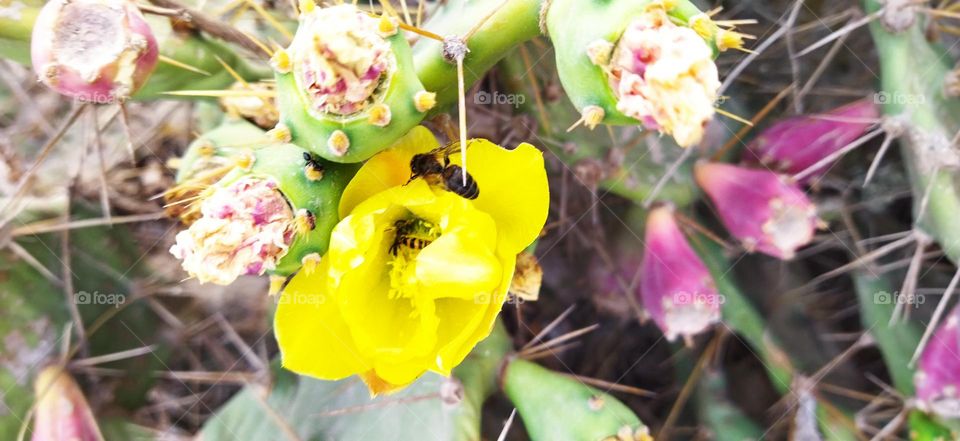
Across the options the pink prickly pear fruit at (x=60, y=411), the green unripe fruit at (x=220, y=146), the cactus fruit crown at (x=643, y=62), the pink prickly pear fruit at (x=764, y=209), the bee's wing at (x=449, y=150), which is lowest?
the pink prickly pear fruit at (x=60, y=411)

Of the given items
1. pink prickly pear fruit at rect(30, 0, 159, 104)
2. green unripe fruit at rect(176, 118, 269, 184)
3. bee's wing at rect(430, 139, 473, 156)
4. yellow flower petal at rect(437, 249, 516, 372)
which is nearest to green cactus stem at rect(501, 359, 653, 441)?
yellow flower petal at rect(437, 249, 516, 372)

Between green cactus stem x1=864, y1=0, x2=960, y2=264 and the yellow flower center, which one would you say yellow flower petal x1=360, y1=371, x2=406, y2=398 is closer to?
the yellow flower center

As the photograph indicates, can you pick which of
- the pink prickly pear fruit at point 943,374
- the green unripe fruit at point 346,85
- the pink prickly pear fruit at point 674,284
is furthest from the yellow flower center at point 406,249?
the pink prickly pear fruit at point 943,374

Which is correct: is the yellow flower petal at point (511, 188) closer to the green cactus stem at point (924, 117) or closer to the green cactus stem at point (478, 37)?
the green cactus stem at point (478, 37)

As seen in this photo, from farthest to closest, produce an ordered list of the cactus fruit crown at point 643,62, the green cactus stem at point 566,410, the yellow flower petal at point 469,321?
the green cactus stem at point 566,410 → the yellow flower petal at point 469,321 → the cactus fruit crown at point 643,62

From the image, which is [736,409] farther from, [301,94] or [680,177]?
[301,94]

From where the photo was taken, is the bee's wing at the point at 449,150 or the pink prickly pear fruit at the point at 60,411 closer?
the bee's wing at the point at 449,150

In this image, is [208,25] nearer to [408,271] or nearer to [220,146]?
[220,146]
